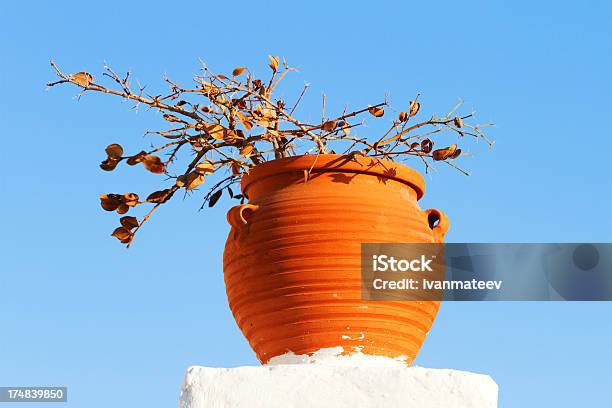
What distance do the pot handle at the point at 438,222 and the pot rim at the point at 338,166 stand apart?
0.13 metres

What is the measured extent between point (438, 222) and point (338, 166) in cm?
39

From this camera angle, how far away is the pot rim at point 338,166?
8.51 ft

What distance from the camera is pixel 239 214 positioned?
261 cm

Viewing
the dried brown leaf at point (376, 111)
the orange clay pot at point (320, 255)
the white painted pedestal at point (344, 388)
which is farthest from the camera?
the dried brown leaf at point (376, 111)

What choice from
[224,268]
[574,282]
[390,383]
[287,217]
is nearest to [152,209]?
[224,268]

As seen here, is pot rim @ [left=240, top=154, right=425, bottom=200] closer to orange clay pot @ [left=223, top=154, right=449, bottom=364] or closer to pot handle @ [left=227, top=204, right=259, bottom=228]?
orange clay pot @ [left=223, top=154, right=449, bottom=364]

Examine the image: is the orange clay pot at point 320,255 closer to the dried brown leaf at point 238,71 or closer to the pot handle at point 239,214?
the pot handle at point 239,214

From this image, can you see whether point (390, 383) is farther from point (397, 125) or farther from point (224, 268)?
point (397, 125)

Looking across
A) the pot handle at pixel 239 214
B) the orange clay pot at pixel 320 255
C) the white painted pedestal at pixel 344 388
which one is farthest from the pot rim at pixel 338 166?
the white painted pedestal at pixel 344 388

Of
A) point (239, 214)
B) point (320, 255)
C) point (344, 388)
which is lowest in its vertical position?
point (344, 388)

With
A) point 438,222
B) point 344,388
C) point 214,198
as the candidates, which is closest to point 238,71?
point 214,198

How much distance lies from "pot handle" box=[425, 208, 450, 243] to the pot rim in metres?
0.13

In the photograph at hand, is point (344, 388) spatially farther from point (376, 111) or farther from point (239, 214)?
point (376, 111)

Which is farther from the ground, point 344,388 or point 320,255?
point 320,255
